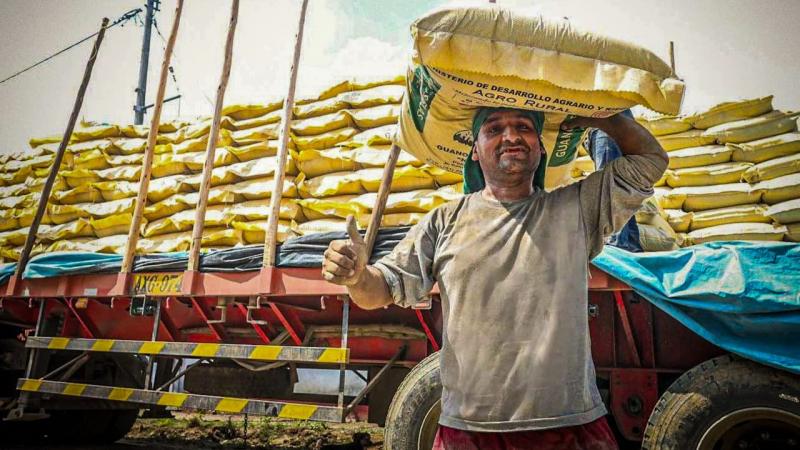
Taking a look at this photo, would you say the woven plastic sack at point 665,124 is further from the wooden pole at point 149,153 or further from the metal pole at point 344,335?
the wooden pole at point 149,153

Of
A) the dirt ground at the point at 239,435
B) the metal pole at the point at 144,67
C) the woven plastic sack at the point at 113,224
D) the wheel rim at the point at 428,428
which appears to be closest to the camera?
the wheel rim at the point at 428,428

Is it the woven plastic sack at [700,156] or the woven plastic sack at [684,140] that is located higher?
the woven plastic sack at [684,140]

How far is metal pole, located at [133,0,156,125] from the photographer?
11234 millimetres

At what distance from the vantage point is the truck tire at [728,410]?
2338 mm

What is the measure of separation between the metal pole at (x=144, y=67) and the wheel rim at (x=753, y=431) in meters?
11.5

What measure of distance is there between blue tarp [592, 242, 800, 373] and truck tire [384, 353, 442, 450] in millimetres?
1208

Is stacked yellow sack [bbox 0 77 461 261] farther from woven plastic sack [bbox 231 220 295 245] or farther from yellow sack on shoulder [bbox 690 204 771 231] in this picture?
yellow sack on shoulder [bbox 690 204 771 231]

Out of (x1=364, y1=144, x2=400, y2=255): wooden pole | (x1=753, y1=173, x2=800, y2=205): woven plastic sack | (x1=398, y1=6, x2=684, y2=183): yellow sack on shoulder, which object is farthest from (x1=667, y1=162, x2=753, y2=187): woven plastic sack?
(x1=398, y1=6, x2=684, y2=183): yellow sack on shoulder

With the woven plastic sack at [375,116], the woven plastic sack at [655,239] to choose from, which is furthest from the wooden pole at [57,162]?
the woven plastic sack at [655,239]

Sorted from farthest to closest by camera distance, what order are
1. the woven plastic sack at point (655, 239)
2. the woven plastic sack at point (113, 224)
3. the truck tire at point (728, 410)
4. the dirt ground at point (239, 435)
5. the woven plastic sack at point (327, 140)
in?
1. the dirt ground at point (239, 435)
2. the woven plastic sack at point (113, 224)
3. the woven plastic sack at point (327, 140)
4. the woven plastic sack at point (655, 239)
5. the truck tire at point (728, 410)

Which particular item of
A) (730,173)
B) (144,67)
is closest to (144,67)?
(144,67)

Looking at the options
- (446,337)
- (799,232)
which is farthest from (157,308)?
(799,232)

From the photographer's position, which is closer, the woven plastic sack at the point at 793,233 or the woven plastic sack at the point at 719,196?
the woven plastic sack at the point at 793,233

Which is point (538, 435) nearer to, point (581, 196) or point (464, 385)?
point (464, 385)
